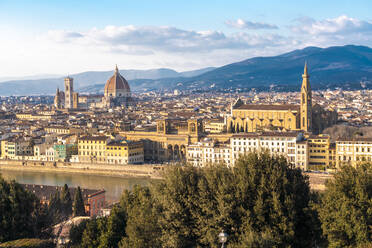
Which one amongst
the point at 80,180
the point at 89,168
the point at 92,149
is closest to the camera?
the point at 80,180

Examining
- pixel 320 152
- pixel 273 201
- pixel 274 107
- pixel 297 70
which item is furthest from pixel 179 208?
pixel 297 70

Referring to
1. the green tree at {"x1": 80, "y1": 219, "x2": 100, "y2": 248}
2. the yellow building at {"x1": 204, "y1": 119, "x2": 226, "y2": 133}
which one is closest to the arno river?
the yellow building at {"x1": 204, "y1": 119, "x2": 226, "y2": 133}

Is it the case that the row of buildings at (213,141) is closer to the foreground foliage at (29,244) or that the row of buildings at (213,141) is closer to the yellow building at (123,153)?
the yellow building at (123,153)

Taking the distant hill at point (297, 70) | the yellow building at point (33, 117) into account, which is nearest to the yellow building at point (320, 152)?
the yellow building at point (33, 117)

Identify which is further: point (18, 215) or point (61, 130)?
point (61, 130)

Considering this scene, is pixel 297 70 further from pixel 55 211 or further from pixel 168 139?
pixel 55 211

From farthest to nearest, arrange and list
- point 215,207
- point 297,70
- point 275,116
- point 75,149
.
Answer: point 297,70 < point 275,116 < point 75,149 < point 215,207
